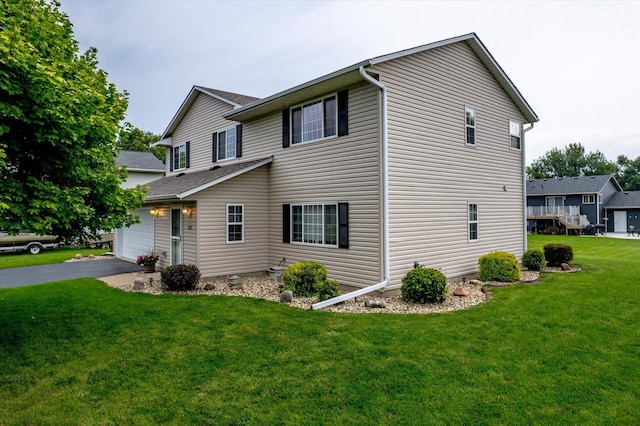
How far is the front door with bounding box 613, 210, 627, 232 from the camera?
34.7 meters

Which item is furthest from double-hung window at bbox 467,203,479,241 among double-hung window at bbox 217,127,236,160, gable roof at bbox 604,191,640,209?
gable roof at bbox 604,191,640,209

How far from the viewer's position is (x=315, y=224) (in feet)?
34.3

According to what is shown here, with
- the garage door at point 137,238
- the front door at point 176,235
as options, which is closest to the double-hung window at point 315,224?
the front door at point 176,235

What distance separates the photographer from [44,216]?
528 cm

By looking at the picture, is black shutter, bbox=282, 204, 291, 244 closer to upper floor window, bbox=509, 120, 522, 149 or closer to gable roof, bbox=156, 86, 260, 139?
gable roof, bbox=156, 86, 260, 139

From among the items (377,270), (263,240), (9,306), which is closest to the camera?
(9,306)

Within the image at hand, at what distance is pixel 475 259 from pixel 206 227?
8.53 m

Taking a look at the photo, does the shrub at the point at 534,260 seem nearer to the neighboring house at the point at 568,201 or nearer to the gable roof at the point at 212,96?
the gable roof at the point at 212,96

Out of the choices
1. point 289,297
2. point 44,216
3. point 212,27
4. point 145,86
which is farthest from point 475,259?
point 145,86

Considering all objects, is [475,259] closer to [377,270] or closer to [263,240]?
[377,270]

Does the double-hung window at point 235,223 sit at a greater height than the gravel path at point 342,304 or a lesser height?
greater

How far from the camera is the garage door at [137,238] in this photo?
14.1 meters

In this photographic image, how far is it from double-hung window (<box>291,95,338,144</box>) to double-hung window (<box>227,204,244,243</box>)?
2804mm

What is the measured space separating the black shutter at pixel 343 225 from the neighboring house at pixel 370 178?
0.10 feet
